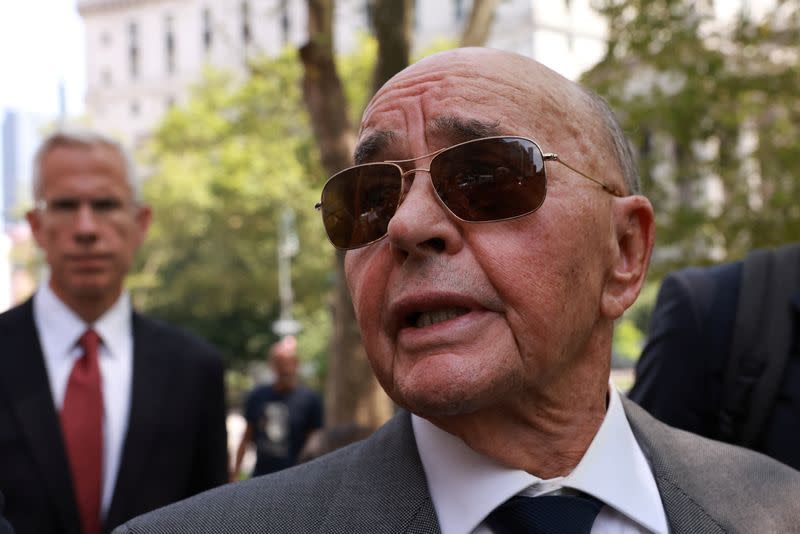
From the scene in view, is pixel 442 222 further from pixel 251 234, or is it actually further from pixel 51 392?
pixel 251 234

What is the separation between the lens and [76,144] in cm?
354

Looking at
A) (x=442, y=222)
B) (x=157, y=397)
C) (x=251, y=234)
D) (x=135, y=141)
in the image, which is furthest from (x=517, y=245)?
(x=135, y=141)

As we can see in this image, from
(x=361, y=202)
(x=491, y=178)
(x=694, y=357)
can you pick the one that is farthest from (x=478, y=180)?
(x=694, y=357)

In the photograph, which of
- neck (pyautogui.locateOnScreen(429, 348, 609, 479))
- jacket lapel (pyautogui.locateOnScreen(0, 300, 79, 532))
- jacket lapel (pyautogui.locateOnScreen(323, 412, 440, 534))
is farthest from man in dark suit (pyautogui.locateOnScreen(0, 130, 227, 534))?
neck (pyautogui.locateOnScreen(429, 348, 609, 479))

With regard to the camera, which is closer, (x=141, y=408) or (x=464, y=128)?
(x=464, y=128)

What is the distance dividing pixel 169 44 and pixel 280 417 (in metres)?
73.6

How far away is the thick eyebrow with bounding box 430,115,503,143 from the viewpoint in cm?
175

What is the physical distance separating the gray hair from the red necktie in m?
2.06

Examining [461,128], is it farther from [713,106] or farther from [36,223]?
[713,106]

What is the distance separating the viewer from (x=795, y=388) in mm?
2375

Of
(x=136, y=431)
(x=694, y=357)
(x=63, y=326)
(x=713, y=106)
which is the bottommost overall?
(x=713, y=106)

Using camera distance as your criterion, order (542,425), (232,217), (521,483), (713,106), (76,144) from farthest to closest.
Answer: (232,217) < (713,106) < (76,144) < (542,425) < (521,483)

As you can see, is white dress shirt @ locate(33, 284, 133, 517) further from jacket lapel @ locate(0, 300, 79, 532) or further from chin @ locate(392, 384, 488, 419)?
chin @ locate(392, 384, 488, 419)

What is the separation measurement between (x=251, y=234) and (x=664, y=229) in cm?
2170
